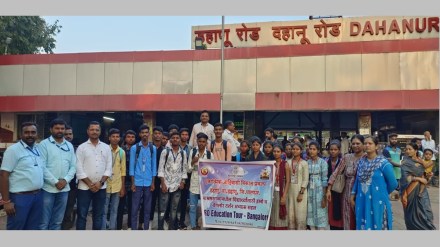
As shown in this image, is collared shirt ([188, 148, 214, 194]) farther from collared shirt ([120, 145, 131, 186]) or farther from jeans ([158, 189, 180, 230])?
collared shirt ([120, 145, 131, 186])

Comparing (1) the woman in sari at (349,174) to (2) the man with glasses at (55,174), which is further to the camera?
(1) the woman in sari at (349,174)

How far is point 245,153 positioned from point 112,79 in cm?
1215

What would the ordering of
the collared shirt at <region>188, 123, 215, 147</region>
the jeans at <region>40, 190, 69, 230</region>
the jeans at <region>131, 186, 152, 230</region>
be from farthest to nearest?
the collared shirt at <region>188, 123, 215, 147</region> → the jeans at <region>131, 186, 152, 230</region> → the jeans at <region>40, 190, 69, 230</region>

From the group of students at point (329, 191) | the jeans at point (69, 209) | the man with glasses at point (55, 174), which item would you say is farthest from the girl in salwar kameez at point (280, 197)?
the jeans at point (69, 209)

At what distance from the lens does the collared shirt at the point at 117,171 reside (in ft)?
17.9

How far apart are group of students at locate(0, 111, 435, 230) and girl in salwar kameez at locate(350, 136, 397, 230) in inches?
0.5

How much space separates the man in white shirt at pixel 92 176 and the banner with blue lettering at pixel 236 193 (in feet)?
4.70

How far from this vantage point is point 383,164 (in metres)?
4.39

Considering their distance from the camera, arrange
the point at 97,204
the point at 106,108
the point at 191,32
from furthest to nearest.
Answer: the point at 191,32, the point at 106,108, the point at 97,204

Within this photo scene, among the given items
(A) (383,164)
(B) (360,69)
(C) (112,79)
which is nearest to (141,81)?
(C) (112,79)

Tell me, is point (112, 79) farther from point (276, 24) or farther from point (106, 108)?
point (276, 24)

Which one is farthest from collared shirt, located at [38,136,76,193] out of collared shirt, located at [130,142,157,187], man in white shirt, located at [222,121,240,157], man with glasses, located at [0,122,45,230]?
man in white shirt, located at [222,121,240,157]

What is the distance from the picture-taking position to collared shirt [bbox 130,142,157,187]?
18.7 ft

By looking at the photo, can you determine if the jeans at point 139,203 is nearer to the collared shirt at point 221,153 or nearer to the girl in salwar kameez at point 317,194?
the collared shirt at point 221,153
